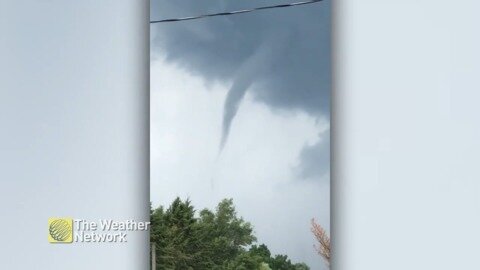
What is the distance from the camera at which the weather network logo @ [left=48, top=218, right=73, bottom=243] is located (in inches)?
52.2

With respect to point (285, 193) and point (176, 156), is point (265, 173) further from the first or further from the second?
point (176, 156)

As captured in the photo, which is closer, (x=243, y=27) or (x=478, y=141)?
(x=478, y=141)

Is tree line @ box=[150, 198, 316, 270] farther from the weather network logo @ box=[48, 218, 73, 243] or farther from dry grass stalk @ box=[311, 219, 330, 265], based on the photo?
the weather network logo @ box=[48, 218, 73, 243]

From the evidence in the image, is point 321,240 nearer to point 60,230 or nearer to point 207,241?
point 207,241

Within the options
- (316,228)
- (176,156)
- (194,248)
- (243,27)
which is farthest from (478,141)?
(243,27)

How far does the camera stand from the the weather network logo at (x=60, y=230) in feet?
4.35

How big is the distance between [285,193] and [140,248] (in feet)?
16.8

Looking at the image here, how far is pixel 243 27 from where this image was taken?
8164mm

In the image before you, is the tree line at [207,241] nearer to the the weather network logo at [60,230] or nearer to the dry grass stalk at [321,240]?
the dry grass stalk at [321,240]

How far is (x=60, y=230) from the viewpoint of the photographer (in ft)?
4.41

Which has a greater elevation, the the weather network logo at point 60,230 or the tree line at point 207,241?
the the weather network logo at point 60,230

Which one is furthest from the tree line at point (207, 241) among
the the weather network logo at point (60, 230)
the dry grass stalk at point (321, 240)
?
the the weather network logo at point (60, 230)

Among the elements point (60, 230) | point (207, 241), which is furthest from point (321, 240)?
→ point (60, 230)

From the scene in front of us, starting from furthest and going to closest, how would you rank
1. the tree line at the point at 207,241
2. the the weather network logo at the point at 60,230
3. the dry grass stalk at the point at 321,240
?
the tree line at the point at 207,241 → the dry grass stalk at the point at 321,240 → the the weather network logo at the point at 60,230
